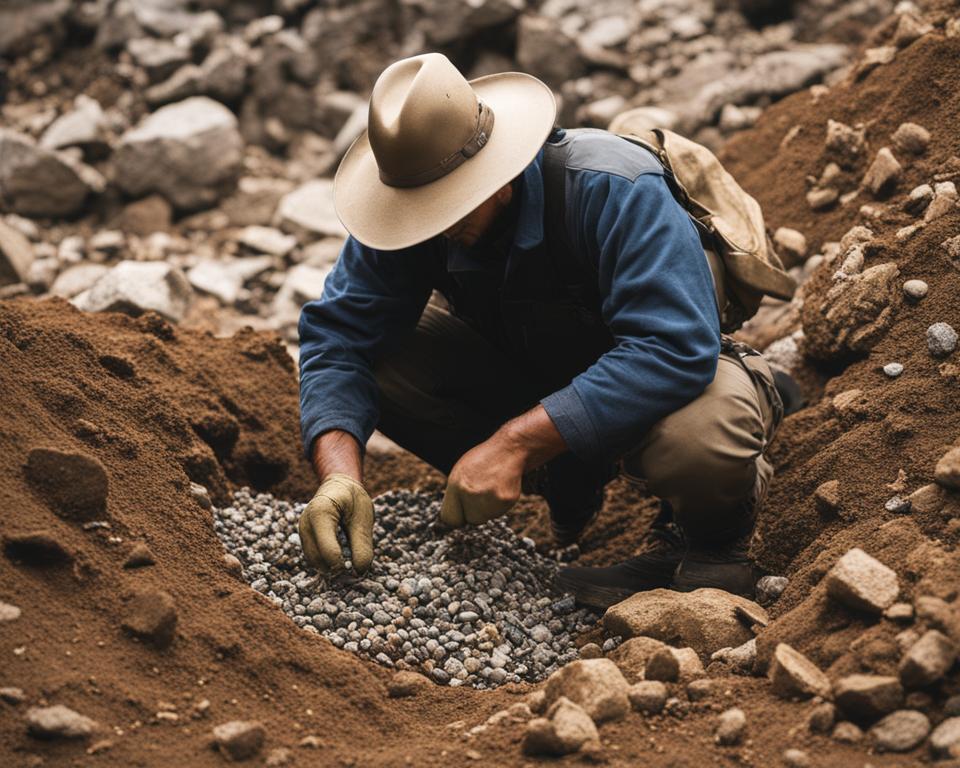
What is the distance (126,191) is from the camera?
7578mm

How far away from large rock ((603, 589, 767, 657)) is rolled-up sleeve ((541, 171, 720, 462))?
475 millimetres

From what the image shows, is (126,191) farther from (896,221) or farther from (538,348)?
(896,221)

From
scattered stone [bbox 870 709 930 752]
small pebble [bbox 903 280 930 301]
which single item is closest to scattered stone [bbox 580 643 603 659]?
scattered stone [bbox 870 709 930 752]

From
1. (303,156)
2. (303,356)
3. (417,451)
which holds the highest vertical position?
(303,356)

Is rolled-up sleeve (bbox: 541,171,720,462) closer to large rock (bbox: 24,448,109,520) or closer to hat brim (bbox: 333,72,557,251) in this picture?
hat brim (bbox: 333,72,557,251)

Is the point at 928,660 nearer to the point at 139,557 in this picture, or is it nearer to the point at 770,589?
the point at 770,589

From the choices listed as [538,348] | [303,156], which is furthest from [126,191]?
[538,348]

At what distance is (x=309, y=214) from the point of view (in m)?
7.55

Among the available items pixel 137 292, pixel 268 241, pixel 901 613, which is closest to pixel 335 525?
pixel 901 613

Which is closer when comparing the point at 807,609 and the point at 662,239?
the point at 807,609

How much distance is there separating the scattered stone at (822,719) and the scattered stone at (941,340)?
1.58 metres

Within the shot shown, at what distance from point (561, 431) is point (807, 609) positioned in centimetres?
84

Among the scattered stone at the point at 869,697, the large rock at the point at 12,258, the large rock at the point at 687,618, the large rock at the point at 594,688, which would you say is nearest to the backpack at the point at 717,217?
the large rock at the point at 687,618

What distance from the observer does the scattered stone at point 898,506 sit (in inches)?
120
